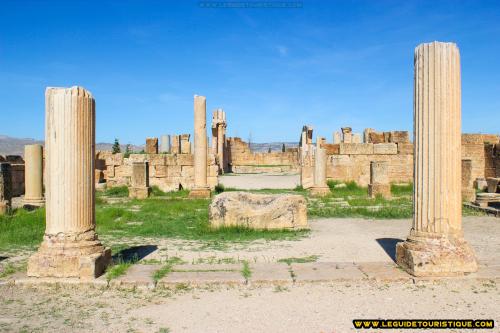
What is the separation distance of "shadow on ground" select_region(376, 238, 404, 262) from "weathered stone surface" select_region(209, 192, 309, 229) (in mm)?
1910

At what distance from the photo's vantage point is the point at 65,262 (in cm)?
588

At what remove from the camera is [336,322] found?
14.5ft

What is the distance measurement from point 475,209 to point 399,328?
10836 mm

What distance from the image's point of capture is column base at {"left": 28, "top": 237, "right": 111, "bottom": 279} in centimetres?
583

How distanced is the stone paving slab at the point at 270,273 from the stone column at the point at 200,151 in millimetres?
10439

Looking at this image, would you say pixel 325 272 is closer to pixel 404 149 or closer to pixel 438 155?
pixel 438 155

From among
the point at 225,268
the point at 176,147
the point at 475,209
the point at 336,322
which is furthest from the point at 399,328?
the point at 176,147

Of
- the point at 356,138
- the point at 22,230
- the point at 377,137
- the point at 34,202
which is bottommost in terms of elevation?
the point at 22,230

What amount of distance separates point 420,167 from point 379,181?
37.2ft

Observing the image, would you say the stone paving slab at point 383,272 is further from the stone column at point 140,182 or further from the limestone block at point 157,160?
the limestone block at point 157,160

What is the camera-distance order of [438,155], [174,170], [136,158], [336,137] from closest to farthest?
[438,155] < [174,170] < [136,158] < [336,137]

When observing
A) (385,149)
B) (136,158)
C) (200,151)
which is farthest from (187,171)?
(385,149)

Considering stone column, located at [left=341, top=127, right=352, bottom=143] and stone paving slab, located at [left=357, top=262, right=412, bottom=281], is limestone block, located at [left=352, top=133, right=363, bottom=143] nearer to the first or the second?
stone column, located at [left=341, top=127, right=352, bottom=143]

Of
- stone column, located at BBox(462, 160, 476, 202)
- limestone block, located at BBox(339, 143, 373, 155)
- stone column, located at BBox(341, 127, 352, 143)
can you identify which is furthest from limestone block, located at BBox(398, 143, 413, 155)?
stone column, located at BBox(341, 127, 352, 143)
